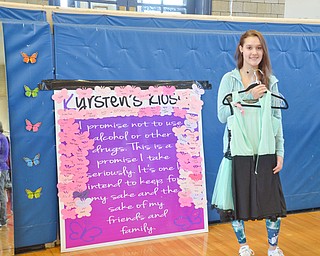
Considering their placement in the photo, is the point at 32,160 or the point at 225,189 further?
the point at 32,160

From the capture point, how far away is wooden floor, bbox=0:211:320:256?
9.27 feet

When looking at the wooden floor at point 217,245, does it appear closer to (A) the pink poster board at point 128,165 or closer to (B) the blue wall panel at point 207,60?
(A) the pink poster board at point 128,165

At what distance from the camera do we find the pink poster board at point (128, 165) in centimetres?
286

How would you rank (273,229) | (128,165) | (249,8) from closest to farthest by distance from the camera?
(273,229) → (128,165) → (249,8)

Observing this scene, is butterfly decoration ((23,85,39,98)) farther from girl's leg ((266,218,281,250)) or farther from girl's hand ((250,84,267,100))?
girl's leg ((266,218,281,250))

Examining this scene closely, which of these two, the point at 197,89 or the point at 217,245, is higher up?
the point at 197,89

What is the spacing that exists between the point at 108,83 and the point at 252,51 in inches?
43.0

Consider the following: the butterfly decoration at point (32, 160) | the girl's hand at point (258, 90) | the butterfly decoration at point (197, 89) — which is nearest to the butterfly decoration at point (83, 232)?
the butterfly decoration at point (32, 160)

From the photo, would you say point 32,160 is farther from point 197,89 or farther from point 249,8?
point 249,8

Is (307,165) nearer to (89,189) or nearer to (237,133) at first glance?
(237,133)

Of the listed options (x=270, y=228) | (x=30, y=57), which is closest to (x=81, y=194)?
(x=30, y=57)

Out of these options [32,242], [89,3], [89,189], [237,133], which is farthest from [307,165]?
[89,3]

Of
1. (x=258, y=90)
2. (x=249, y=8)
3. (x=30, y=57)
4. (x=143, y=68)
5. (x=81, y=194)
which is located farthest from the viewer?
(x=249, y=8)

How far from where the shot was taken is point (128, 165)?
118 inches
